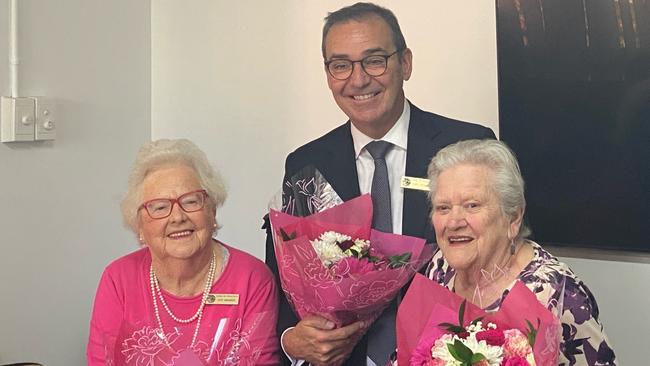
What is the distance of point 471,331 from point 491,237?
0.35 m

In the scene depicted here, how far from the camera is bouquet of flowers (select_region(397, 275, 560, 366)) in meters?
1.39

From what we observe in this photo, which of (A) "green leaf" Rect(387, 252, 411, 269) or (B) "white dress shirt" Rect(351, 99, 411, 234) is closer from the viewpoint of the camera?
(A) "green leaf" Rect(387, 252, 411, 269)

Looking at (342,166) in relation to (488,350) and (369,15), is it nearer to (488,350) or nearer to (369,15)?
(369,15)

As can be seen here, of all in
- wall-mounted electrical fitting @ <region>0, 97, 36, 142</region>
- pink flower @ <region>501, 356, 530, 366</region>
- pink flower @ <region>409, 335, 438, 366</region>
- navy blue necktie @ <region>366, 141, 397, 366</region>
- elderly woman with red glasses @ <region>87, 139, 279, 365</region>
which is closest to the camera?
pink flower @ <region>501, 356, 530, 366</region>

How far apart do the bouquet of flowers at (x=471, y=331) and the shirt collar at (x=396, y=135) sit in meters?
0.57

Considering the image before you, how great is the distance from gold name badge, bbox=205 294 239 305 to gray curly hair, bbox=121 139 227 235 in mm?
242

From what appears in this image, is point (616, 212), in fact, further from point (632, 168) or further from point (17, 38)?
point (17, 38)

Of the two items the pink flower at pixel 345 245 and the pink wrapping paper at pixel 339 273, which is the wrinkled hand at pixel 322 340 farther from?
the pink flower at pixel 345 245

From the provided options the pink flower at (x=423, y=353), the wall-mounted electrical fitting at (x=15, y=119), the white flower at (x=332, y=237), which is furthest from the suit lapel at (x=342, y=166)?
the wall-mounted electrical fitting at (x=15, y=119)

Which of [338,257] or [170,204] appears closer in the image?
[338,257]

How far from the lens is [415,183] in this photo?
204 cm

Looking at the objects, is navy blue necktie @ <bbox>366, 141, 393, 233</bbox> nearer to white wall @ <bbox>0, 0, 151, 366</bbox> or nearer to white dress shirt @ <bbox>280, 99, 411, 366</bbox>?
white dress shirt @ <bbox>280, 99, 411, 366</bbox>

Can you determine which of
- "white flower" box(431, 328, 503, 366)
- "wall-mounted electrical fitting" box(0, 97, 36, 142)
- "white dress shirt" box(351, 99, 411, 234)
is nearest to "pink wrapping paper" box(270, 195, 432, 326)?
"white dress shirt" box(351, 99, 411, 234)

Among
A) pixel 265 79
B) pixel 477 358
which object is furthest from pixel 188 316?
pixel 265 79
